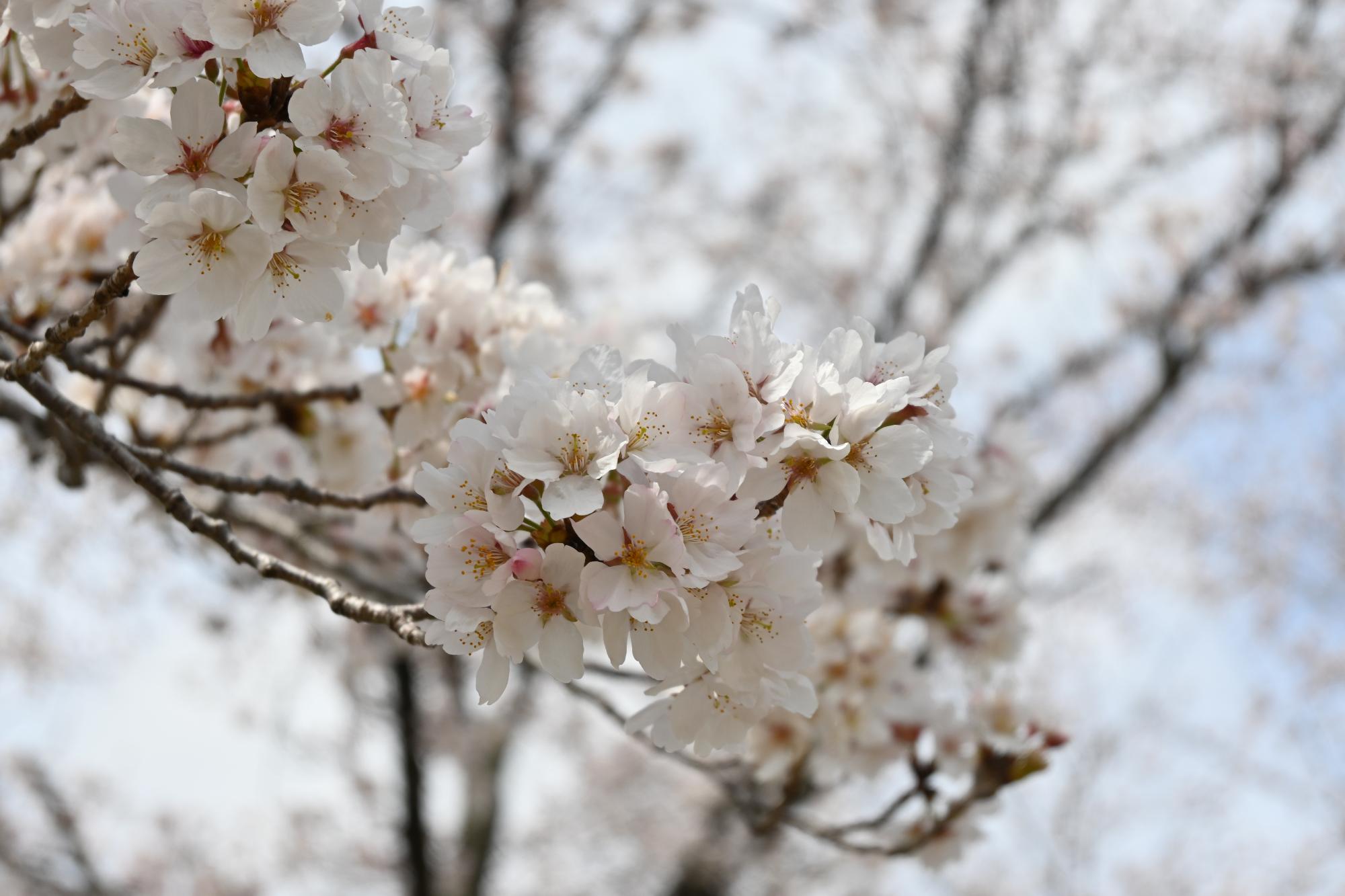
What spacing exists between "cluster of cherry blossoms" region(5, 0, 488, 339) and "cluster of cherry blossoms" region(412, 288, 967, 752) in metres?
0.27

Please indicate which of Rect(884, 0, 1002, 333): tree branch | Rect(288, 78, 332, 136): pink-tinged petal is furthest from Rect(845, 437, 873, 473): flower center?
Rect(884, 0, 1002, 333): tree branch

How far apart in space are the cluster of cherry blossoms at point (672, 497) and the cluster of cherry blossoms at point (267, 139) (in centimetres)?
27

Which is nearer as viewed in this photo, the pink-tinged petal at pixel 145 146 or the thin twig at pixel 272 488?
the pink-tinged petal at pixel 145 146

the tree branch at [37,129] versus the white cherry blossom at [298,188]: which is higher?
the tree branch at [37,129]

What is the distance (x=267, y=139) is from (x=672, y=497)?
0.57 meters

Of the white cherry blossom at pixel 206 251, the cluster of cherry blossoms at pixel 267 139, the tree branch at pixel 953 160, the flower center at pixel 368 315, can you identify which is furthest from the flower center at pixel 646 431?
the tree branch at pixel 953 160

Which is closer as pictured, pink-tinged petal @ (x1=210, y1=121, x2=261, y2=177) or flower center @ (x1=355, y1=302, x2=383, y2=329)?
pink-tinged petal @ (x1=210, y1=121, x2=261, y2=177)

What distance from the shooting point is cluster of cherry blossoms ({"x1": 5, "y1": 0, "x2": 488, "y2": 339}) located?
98cm

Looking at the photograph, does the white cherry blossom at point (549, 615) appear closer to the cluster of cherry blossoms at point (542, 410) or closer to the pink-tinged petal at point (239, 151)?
the cluster of cherry blossoms at point (542, 410)

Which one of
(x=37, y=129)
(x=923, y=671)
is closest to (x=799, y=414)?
(x=37, y=129)

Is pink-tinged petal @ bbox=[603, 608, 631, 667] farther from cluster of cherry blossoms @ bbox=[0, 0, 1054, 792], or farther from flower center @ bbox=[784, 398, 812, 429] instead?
flower center @ bbox=[784, 398, 812, 429]

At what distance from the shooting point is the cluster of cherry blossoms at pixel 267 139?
0.98 meters

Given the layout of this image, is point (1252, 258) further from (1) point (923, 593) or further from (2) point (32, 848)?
(2) point (32, 848)

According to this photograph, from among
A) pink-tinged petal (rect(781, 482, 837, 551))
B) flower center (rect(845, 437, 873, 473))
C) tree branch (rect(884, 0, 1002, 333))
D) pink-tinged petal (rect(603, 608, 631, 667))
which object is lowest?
pink-tinged petal (rect(603, 608, 631, 667))
